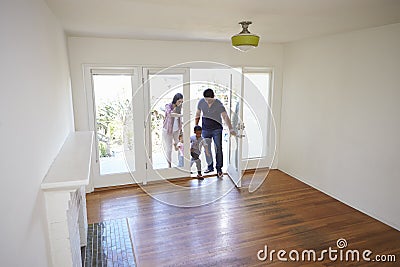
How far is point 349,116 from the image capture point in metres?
3.20

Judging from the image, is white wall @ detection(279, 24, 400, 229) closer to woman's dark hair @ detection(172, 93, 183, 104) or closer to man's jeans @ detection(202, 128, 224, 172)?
man's jeans @ detection(202, 128, 224, 172)

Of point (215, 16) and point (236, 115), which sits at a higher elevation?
point (215, 16)

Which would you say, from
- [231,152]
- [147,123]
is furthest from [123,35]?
[231,152]

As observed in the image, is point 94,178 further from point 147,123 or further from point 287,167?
point 287,167

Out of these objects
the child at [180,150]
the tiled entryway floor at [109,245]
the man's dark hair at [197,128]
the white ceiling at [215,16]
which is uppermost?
the white ceiling at [215,16]

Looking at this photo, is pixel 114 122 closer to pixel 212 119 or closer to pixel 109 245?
pixel 212 119

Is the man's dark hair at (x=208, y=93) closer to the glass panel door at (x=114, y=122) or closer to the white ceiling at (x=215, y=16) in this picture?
the white ceiling at (x=215, y=16)

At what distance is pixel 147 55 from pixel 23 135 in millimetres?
2815

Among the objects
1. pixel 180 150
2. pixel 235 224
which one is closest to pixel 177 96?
pixel 180 150

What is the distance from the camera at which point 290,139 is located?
4309 mm

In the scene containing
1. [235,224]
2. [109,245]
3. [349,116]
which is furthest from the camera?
[349,116]

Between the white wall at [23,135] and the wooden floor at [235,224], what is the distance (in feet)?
4.49

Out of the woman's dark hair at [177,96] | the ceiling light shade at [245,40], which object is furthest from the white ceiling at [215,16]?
the woman's dark hair at [177,96]

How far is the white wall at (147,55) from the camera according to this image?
3377mm
